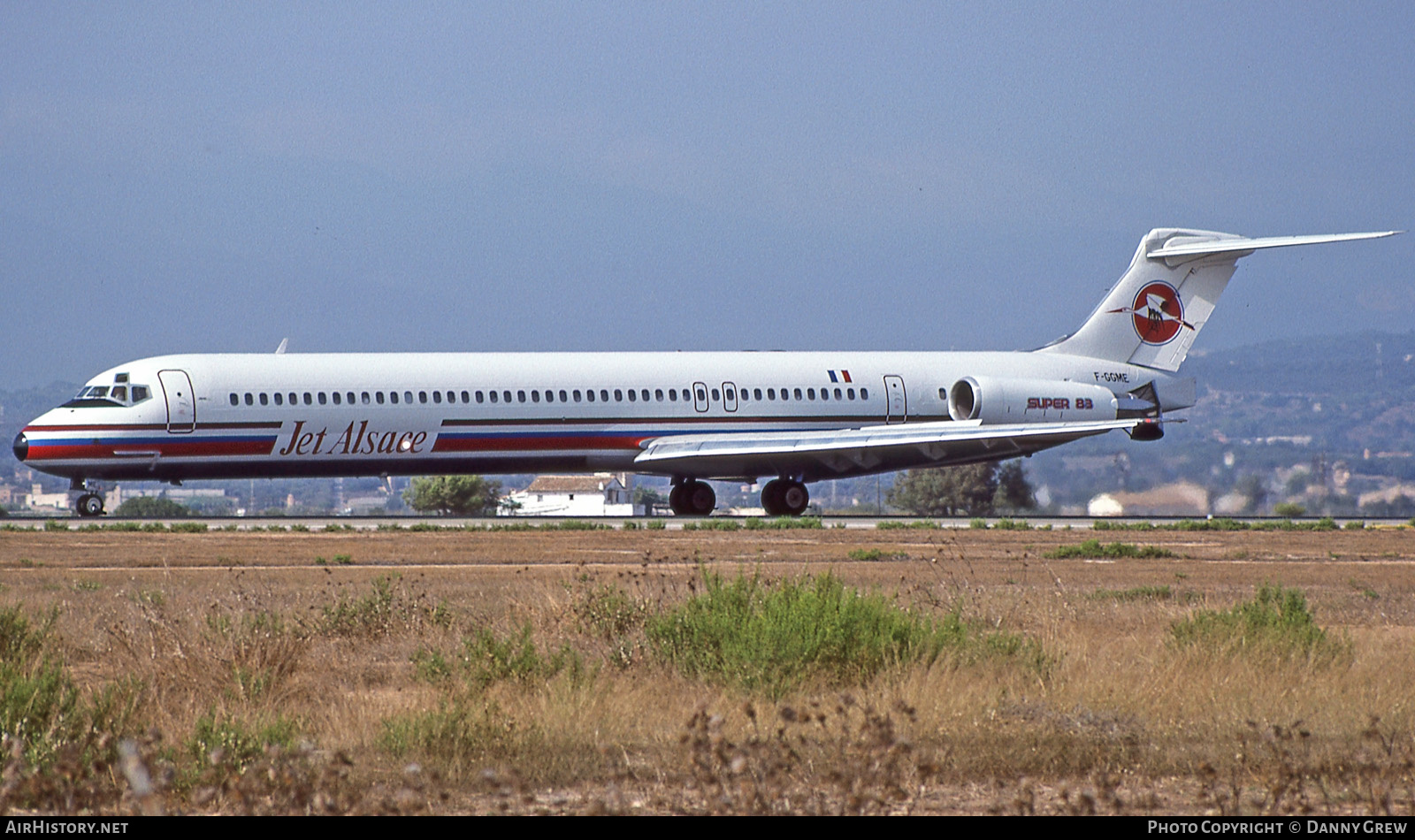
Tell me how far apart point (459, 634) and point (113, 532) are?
19604 mm

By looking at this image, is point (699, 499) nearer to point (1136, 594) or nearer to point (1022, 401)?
point (1022, 401)

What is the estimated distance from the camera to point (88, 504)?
37125mm

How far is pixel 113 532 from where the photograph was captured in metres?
31.7

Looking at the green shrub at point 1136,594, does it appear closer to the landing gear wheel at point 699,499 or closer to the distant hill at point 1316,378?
the landing gear wheel at point 699,499

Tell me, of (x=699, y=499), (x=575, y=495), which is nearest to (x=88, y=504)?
(x=699, y=499)

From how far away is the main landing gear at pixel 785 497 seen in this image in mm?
39812

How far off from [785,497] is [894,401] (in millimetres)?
3667

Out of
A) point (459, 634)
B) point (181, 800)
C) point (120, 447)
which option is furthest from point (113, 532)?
point (181, 800)

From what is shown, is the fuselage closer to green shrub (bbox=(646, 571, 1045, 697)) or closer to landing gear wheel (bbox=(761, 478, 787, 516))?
landing gear wheel (bbox=(761, 478, 787, 516))

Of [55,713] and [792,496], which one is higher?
[792,496]

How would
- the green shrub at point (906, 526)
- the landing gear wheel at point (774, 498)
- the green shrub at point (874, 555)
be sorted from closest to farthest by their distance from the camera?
the green shrub at point (874, 555) → the green shrub at point (906, 526) → the landing gear wheel at point (774, 498)

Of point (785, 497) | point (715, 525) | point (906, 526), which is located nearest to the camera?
point (715, 525)

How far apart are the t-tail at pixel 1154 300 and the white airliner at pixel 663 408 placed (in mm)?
47

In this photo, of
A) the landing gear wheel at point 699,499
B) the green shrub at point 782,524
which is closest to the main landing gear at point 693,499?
the landing gear wheel at point 699,499
